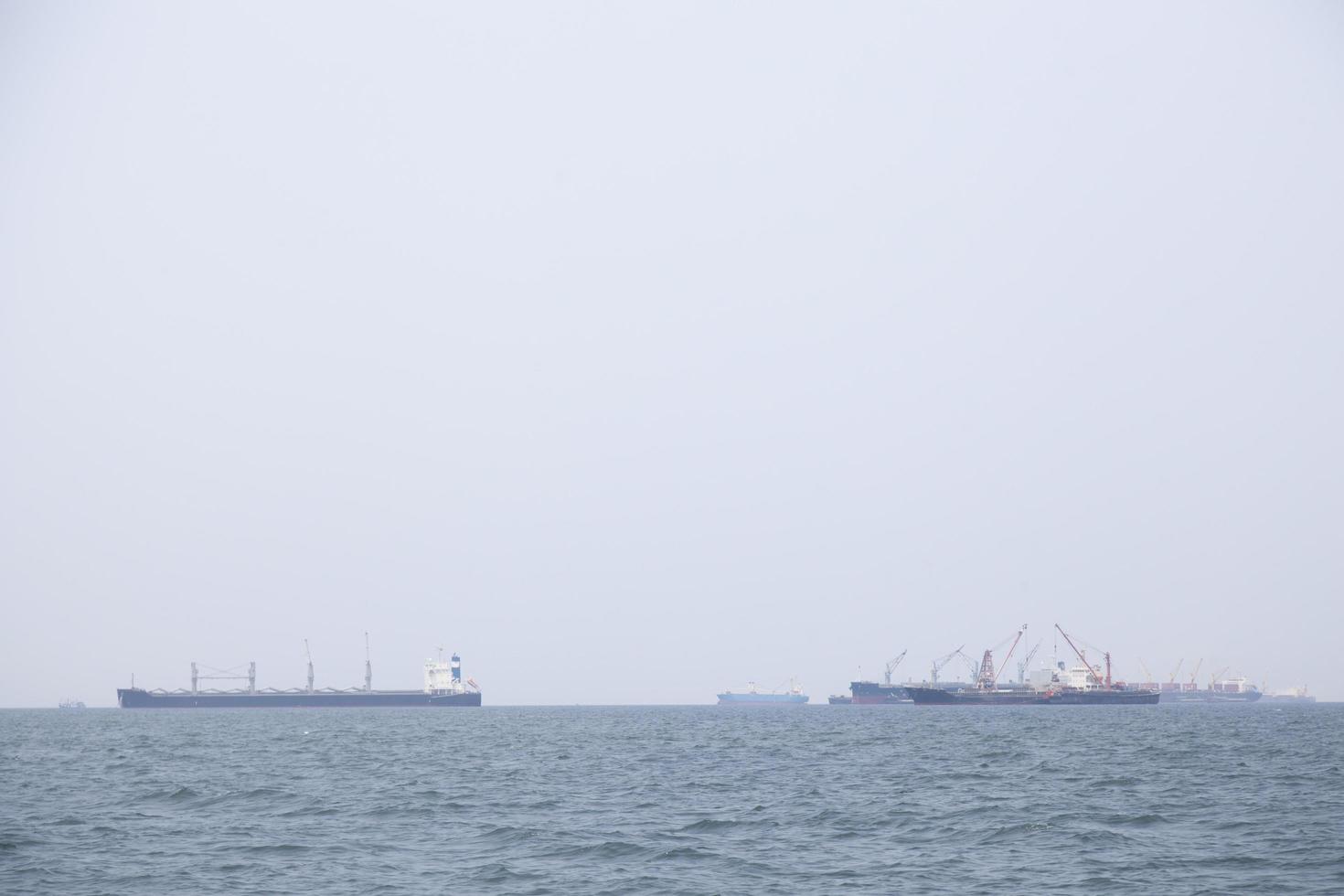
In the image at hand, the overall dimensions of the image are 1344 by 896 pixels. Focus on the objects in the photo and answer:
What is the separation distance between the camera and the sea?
37.9m

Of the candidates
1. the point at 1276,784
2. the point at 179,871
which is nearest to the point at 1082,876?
the point at 179,871

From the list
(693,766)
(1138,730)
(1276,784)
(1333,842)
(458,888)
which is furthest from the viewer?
(1138,730)

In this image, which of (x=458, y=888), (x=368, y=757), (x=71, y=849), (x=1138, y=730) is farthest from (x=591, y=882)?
(x=1138, y=730)

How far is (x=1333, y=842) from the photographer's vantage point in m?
42.9

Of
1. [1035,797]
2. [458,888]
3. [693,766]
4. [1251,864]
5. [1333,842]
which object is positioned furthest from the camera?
[693,766]

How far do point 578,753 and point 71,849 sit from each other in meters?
59.6

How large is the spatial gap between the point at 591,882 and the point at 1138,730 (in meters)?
115

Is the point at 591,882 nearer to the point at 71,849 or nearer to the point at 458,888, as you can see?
the point at 458,888

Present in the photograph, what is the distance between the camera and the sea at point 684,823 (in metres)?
37.9

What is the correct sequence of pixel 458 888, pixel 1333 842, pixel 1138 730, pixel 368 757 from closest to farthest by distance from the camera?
pixel 458 888
pixel 1333 842
pixel 368 757
pixel 1138 730

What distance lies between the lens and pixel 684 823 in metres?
50.6

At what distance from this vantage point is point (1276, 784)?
210ft

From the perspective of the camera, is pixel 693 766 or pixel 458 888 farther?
pixel 693 766

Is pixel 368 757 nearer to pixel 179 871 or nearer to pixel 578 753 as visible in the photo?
pixel 578 753
